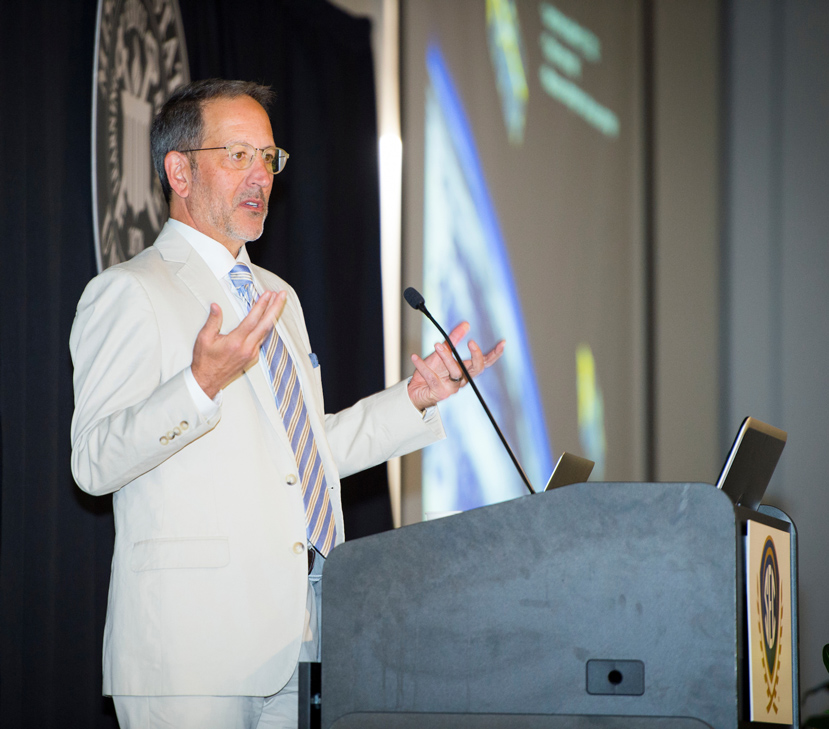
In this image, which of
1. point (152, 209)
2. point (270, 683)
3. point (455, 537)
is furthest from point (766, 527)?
point (152, 209)

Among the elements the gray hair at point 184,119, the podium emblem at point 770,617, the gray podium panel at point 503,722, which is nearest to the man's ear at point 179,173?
the gray hair at point 184,119

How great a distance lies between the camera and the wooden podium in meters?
1.01

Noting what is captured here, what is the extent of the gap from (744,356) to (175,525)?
330 centimetres

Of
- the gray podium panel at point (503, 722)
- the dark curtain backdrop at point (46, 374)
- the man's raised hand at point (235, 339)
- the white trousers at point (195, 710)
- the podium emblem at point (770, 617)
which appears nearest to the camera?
the gray podium panel at point (503, 722)

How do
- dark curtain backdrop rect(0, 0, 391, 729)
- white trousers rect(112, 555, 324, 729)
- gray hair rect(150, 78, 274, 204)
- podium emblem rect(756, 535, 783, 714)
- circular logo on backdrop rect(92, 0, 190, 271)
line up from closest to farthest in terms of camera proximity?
podium emblem rect(756, 535, 783, 714)
white trousers rect(112, 555, 324, 729)
gray hair rect(150, 78, 274, 204)
dark curtain backdrop rect(0, 0, 391, 729)
circular logo on backdrop rect(92, 0, 190, 271)

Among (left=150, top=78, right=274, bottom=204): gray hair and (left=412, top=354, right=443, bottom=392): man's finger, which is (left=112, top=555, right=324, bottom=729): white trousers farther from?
(left=150, top=78, right=274, bottom=204): gray hair

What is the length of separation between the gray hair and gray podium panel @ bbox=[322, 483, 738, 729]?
1.09 m

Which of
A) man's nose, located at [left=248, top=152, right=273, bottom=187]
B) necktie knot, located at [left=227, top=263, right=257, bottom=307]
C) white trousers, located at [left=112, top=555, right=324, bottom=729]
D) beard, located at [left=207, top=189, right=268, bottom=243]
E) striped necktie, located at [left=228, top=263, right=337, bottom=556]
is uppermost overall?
man's nose, located at [left=248, top=152, right=273, bottom=187]

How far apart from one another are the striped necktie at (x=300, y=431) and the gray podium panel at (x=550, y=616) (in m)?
0.50

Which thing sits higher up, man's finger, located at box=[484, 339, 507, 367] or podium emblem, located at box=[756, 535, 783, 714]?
man's finger, located at box=[484, 339, 507, 367]

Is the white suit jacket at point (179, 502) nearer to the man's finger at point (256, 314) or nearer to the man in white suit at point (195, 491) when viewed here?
the man in white suit at point (195, 491)

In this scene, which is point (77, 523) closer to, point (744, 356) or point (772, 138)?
point (744, 356)

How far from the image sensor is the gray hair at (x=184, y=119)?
1870 millimetres

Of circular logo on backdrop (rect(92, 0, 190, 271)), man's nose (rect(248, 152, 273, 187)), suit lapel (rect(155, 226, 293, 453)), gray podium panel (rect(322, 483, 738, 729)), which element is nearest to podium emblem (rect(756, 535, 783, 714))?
gray podium panel (rect(322, 483, 738, 729))
